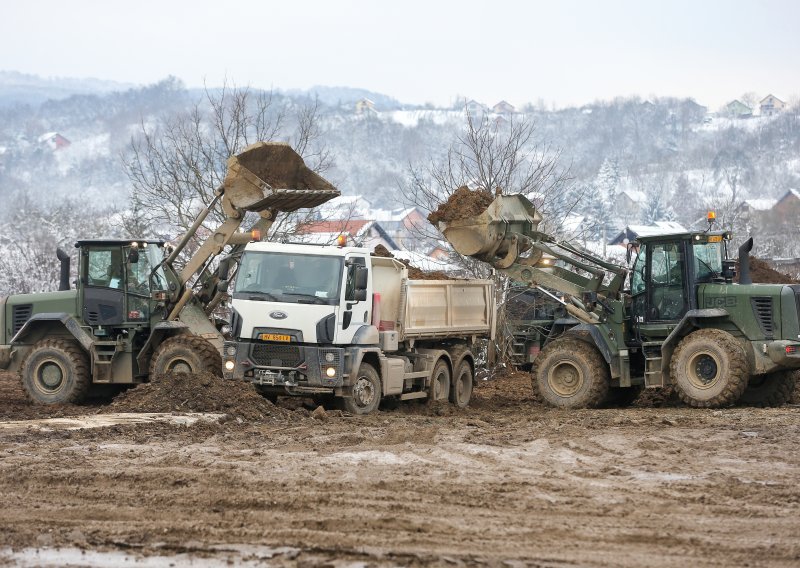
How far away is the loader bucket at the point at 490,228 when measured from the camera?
19.3m

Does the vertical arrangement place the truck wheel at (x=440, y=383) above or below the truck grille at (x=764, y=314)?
below

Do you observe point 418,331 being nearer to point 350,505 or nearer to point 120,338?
point 120,338

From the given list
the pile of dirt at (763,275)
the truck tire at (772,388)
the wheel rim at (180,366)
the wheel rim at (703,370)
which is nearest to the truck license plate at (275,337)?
the wheel rim at (180,366)

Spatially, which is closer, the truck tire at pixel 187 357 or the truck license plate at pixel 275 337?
the truck license plate at pixel 275 337

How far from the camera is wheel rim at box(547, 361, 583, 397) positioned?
1939cm

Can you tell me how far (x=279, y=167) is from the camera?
1944 cm

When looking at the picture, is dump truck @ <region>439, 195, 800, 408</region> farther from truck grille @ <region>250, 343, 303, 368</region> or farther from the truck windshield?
truck grille @ <region>250, 343, 303, 368</region>

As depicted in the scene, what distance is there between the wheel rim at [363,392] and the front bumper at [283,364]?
23.2 inches

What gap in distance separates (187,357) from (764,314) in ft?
28.4

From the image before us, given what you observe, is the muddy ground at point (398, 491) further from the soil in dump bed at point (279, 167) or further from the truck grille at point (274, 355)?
the soil in dump bed at point (279, 167)

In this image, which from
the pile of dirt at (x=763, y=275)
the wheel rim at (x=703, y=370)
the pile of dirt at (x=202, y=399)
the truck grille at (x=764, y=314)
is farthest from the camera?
the pile of dirt at (x=763, y=275)

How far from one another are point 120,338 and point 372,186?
171766 mm

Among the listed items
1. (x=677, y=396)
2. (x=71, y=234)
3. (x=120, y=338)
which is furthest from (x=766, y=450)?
(x=71, y=234)

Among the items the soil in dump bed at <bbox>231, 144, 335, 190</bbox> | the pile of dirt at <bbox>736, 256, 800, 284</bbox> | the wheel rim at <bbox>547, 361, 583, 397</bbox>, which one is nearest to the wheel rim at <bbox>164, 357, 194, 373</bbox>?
the soil in dump bed at <bbox>231, 144, 335, 190</bbox>
